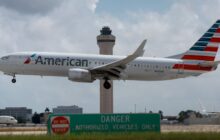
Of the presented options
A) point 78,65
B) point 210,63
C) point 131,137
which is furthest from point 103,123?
point 210,63

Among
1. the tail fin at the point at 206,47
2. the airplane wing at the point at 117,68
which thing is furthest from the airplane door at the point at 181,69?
the airplane wing at the point at 117,68

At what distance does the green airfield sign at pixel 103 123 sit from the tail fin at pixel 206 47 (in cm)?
2398

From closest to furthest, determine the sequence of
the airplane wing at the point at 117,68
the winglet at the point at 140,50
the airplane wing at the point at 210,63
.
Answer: the winglet at the point at 140,50 → the airplane wing at the point at 117,68 → the airplane wing at the point at 210,63

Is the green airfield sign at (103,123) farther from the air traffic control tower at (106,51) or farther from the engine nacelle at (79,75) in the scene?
the air traffic control tower at (106,51)

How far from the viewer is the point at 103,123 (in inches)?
1612

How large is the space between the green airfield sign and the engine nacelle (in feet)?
53.2

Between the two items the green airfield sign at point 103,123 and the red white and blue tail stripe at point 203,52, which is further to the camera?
the red white and blue tail stripe at point 203,52

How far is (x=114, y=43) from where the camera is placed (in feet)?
370

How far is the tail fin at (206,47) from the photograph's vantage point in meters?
65.9

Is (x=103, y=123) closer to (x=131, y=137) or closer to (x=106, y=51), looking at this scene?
(x=131, y=137)

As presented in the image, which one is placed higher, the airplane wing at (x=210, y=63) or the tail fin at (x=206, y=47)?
the tail fin at (x=206, y=47)

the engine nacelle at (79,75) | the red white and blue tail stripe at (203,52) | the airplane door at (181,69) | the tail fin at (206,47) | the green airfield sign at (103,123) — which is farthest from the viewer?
the tail fin at (206,47)

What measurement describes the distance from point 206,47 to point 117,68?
15796 mm

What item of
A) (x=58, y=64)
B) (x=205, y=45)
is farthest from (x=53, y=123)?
(x=205, y=45)
